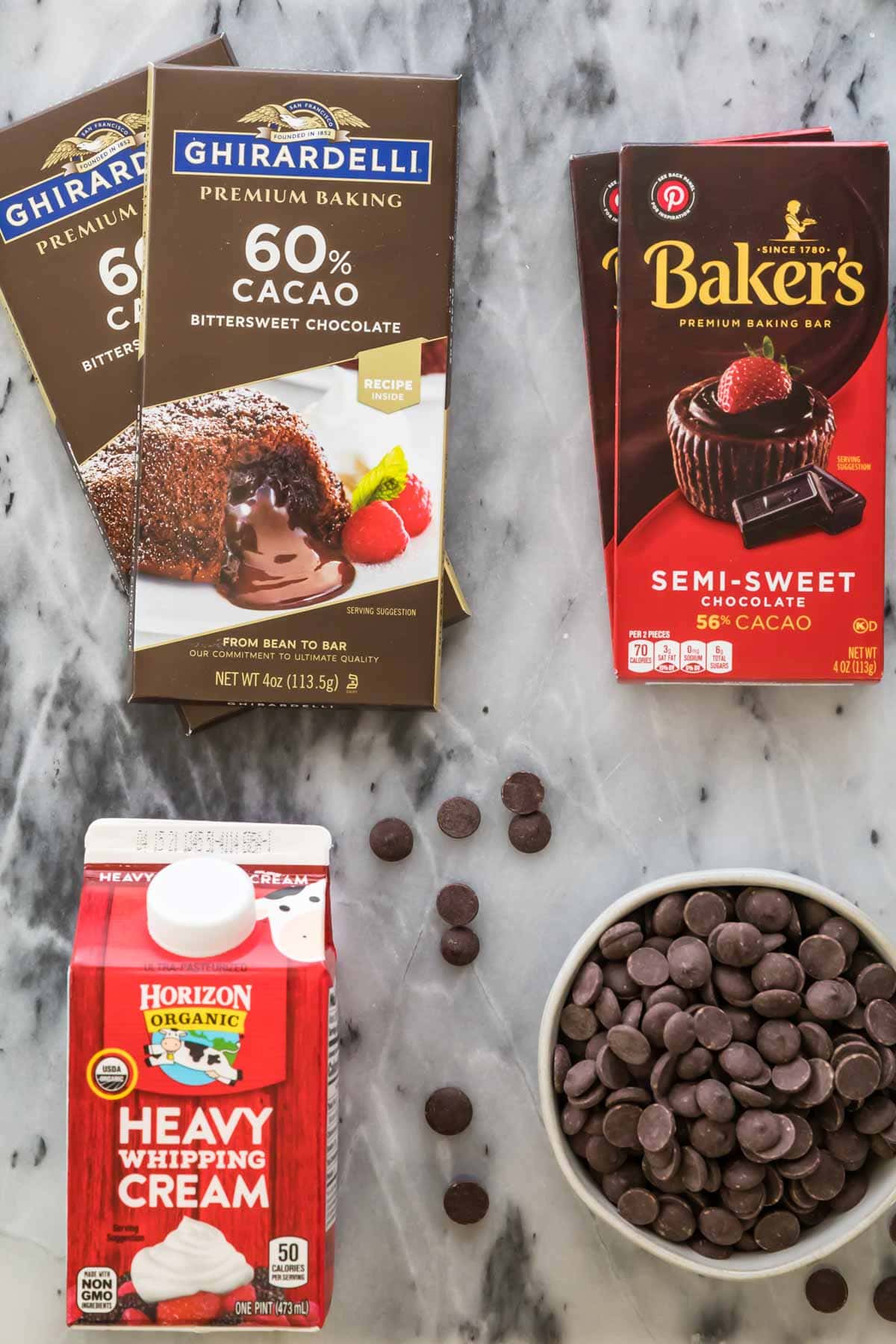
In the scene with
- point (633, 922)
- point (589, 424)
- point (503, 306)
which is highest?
point (503, 306)

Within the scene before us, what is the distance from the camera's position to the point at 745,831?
103cm

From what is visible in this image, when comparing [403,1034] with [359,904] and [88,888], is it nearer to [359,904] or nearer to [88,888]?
[359,904]

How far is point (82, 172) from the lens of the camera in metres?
0.97

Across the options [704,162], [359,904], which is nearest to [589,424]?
[704,162]

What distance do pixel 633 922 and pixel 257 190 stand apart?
26.6 inches

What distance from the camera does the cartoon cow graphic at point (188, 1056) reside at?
85 centimetres

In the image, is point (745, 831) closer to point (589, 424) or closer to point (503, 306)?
point (589, 424)

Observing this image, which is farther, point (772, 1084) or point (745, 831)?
point (745, 831)

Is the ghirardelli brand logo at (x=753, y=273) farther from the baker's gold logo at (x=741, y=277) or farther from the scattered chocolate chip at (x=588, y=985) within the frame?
the scattered chocolate chip at (x=588, y=985)

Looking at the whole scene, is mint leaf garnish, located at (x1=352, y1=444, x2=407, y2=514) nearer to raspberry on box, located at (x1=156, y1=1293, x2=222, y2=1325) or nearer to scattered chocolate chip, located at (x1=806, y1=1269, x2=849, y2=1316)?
raspberry on box, located at (x1=156, y1=1293, x2=222, y2=1325)

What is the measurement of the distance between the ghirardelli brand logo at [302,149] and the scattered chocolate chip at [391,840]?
542 mm

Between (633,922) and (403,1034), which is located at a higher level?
(633,922)

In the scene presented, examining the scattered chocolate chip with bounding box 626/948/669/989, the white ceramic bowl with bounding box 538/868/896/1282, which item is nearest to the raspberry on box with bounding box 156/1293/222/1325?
the white ceramic bowl with bounding box 538/868/896/1282

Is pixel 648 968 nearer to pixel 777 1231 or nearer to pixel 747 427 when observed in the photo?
pixel 777 1231
